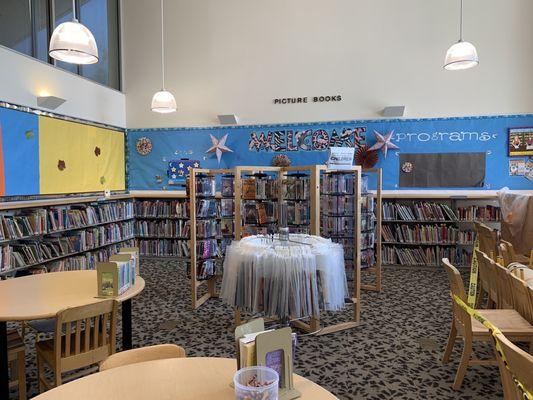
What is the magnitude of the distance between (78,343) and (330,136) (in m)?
6.15

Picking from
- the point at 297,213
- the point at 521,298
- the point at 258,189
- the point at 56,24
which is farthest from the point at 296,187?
the point at 56,24

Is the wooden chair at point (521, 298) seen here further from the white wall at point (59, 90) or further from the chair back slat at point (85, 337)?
Answer: the white wall at point (59, 90)

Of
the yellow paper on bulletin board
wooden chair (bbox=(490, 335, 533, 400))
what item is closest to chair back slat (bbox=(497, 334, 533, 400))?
wooden chair (bbox=(490, 335, 533, 400))

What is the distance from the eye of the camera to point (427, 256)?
7320 millimetres

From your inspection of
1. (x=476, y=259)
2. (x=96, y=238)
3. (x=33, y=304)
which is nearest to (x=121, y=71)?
(x=96, y=238)

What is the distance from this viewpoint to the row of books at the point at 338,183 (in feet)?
15.8

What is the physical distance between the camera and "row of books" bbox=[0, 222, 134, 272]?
17.7ft

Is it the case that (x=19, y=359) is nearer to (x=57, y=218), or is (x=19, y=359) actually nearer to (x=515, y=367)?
(x=515, y=367)

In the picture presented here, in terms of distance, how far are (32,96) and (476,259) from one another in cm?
657

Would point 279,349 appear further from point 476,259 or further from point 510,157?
point 510,157

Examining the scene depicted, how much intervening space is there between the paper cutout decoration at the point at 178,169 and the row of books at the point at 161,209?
19.4 inches

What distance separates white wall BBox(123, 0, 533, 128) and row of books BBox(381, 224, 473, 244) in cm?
214

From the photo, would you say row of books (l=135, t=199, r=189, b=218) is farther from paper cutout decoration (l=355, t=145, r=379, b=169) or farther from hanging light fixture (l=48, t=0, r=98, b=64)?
hanging light fixture (l=48, t=0, r=98, b=64)

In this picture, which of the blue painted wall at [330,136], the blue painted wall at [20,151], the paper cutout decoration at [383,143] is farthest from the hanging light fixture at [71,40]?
the paper cutout decoration at [383,143]
